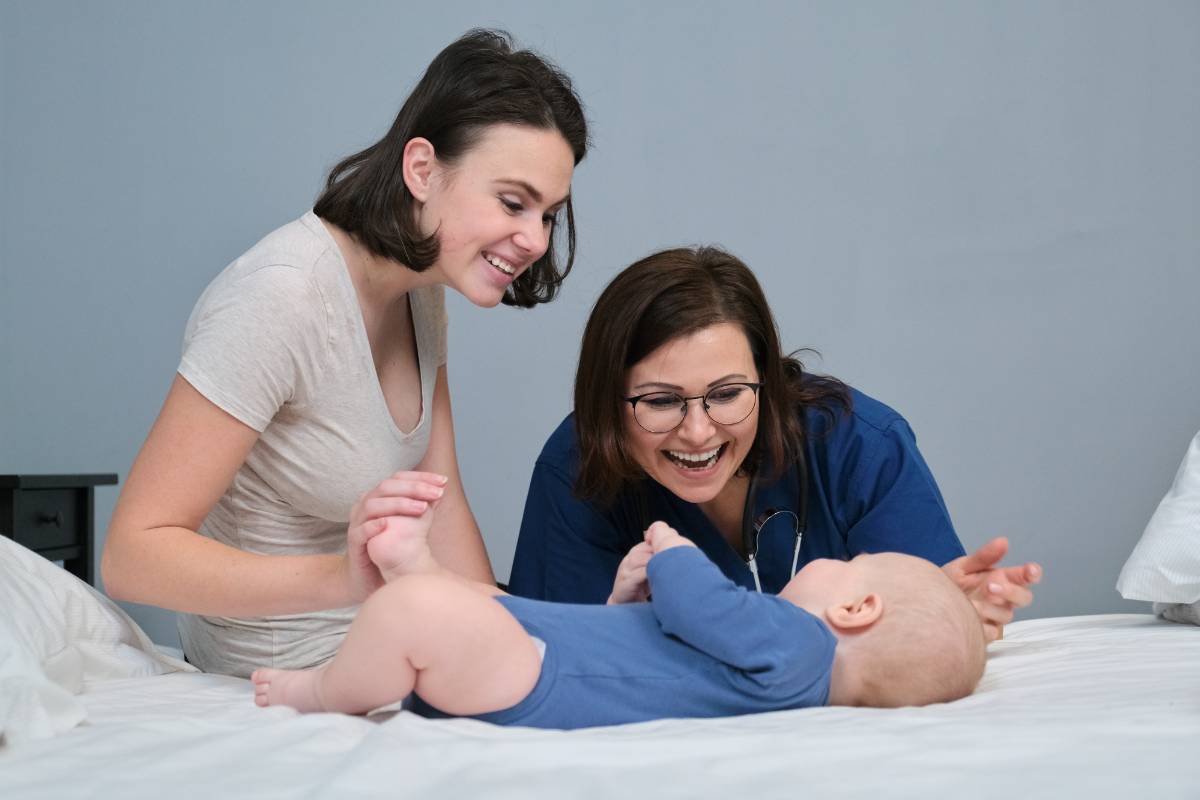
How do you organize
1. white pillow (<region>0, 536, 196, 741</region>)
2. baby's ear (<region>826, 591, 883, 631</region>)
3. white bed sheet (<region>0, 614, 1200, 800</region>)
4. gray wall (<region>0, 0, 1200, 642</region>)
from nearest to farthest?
white bed sheet (<region>0, 614, 1200, 800</region>)
white pillow (<region>0, 536, 196, 741</region>)
baby's ear (<region>826, 591, 883, 631</region>)
gray wall (<region>0, 0, 1200, 642</region>)

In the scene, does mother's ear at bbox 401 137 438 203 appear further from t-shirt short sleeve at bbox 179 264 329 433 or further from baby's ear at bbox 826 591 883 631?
baby's ear at bbox 826 591 883 631

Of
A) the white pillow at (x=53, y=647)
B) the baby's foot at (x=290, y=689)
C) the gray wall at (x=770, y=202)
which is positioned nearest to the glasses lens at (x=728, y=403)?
→ the baby's foot at (x=290, y=689)

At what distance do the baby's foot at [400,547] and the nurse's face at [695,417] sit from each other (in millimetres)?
489

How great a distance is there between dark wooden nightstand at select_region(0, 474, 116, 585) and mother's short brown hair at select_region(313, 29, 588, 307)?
3.63ft

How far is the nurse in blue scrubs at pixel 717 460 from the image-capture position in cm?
173

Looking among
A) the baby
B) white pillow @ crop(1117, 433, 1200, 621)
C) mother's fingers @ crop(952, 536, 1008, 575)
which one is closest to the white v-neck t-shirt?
the baby

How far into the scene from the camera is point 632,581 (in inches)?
61.5

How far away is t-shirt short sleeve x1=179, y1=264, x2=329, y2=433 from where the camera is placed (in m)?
1.51

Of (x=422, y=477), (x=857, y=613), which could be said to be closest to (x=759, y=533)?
(x=857, y=613)

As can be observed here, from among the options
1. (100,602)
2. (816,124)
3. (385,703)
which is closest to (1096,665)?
(385,703)

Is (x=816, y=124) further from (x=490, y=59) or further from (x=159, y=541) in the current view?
(x=159, y=541)

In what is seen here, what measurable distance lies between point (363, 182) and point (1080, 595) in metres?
2.28

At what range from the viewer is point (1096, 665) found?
4.91 ft

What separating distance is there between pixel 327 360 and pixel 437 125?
0.40 metres
